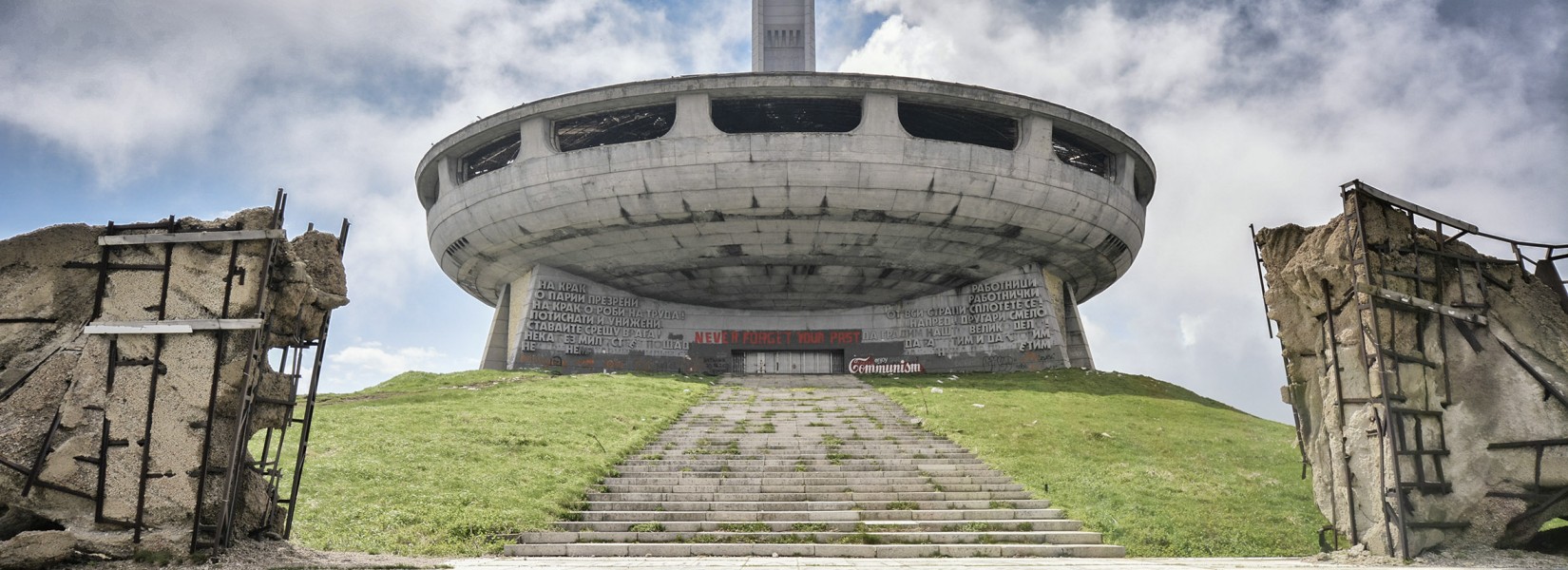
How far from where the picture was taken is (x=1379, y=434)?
10.6m

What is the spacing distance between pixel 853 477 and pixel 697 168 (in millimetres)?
17225

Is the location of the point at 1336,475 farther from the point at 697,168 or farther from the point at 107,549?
the point at 697,168

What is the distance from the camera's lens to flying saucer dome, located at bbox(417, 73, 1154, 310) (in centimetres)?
3250

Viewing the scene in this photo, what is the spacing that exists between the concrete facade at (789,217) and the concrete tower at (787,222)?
0.26ft

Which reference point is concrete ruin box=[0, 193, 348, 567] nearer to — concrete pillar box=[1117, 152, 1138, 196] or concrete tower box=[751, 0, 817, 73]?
concrete pillar box=[1117, 152, 1138, 196]

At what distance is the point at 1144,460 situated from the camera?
767 inches

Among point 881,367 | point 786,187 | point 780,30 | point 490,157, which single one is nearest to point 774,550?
point 786,187

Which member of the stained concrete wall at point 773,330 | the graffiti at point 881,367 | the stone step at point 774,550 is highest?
the stained concrete wall at point 773,330

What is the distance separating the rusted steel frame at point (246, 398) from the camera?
30.8 ft

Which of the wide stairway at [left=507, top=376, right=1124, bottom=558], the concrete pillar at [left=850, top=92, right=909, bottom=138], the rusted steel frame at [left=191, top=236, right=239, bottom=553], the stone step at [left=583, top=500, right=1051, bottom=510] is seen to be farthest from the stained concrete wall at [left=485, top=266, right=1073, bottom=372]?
the rusted steel frame at [left=191, top=236, right=239, bottom=553]

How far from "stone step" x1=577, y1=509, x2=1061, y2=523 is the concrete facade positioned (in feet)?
61.1

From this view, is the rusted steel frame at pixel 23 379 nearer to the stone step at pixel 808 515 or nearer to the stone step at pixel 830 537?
the stone step at pixel 830 537

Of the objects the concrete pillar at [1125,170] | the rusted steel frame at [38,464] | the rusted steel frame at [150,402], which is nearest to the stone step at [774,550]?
the rusted steel frame at [150,402]

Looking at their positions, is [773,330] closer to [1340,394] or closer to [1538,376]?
[1340,394]
